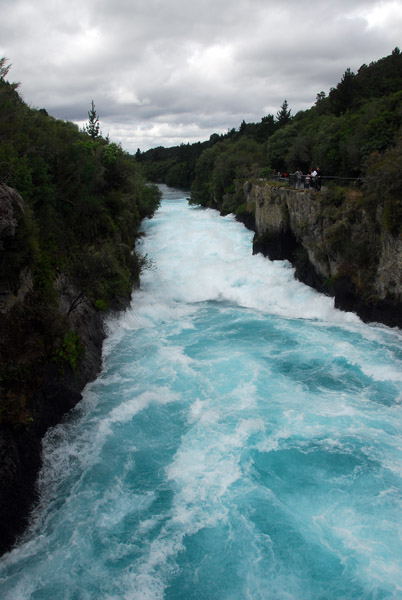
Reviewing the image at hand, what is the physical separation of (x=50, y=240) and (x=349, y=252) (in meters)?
13.2

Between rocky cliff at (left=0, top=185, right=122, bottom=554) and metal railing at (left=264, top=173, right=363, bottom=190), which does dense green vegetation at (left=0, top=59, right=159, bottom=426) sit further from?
metal railing at (left=264, top=173, right=363, bottom=190)

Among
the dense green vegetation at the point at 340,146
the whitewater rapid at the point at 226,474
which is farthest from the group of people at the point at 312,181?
the whitewater rapid at the point at 226,474

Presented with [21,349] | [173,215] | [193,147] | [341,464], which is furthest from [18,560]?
[193,147]

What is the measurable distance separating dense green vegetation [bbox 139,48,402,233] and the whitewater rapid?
7.01 metres

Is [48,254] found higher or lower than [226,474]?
higher

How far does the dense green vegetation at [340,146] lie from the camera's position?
17.6 metres

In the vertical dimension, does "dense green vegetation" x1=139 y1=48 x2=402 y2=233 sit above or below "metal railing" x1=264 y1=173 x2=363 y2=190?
above

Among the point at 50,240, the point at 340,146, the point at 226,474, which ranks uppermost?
the point at 340,146

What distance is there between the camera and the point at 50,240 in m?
15.3

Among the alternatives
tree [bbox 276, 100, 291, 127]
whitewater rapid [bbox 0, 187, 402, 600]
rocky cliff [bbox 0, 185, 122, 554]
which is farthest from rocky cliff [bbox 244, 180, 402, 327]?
tree [bbox 276, 100, 291, 127]

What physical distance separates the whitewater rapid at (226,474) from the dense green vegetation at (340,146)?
23.0 feet

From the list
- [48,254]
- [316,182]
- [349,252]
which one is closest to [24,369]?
[48,254]

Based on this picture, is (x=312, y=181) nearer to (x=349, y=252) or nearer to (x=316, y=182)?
(x=316, y=182)

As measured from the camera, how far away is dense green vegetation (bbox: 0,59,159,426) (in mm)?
9930
